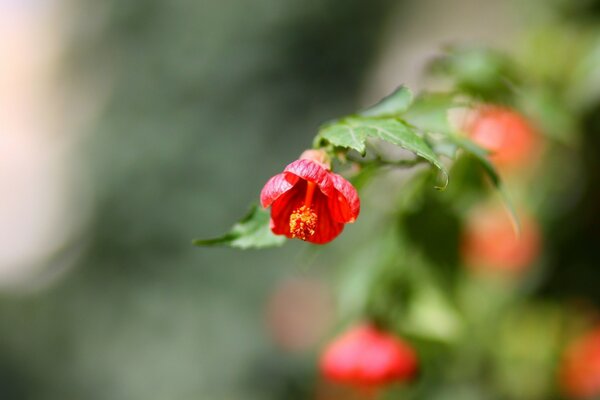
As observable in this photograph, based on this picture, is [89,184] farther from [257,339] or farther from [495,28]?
[495,28]

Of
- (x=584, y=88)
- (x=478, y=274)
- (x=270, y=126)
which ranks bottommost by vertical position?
(x=478, y=274)

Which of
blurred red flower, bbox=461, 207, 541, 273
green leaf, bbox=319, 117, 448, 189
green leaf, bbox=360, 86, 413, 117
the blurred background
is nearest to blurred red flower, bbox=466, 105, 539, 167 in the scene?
blurred red flower, bbox=461, 207, 541, 273

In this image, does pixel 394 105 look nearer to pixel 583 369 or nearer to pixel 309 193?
pixel 309 193

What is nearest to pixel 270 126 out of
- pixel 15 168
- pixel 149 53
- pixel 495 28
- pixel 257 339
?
pixel 149 53

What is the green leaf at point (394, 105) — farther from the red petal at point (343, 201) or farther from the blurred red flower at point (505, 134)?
the blurred red flower at point (505, 134)

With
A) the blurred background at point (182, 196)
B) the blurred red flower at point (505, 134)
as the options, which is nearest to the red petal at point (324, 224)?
the blurred red flower at point (505, 134)

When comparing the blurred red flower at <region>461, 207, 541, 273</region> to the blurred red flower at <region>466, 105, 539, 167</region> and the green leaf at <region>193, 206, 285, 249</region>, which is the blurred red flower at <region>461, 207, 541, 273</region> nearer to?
the blurred red flower at <region>466, 105, 539, 167</region>
